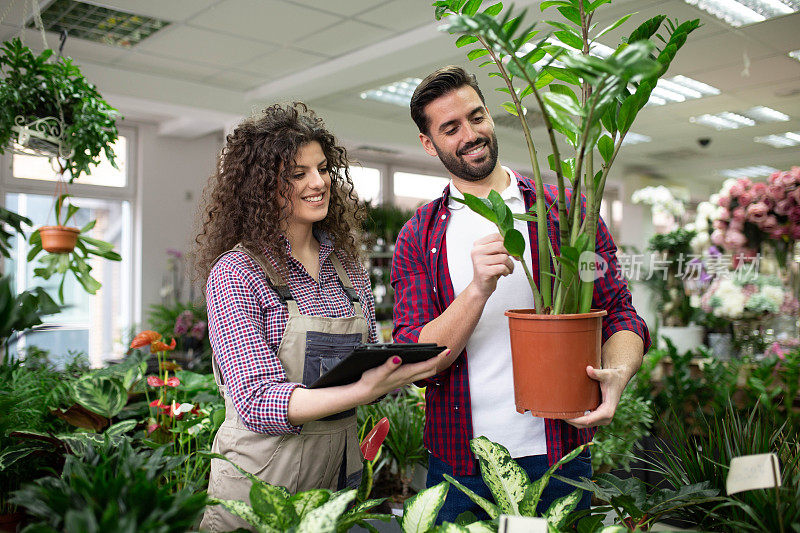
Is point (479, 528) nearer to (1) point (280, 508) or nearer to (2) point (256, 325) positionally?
(1) point (280, 508)

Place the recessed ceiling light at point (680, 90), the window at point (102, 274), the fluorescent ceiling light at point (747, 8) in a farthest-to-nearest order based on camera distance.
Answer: the window at point (102, 274)
the recessed ceiling light at point (680, 90)
the fluorescent ceiling light at point (747, 8)

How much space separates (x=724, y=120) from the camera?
675 centimetres

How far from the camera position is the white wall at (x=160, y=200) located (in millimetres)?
8031

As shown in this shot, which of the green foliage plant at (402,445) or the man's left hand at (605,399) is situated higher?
the man's left hand at (605,399)

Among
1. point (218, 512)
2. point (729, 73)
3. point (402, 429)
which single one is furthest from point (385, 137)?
point (218, 512)

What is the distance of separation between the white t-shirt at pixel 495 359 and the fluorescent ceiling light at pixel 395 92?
4.95m

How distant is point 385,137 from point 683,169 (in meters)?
4.08

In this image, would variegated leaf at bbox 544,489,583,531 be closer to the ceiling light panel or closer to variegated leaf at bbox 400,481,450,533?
variegated leaf at bbox 400,481,450,533

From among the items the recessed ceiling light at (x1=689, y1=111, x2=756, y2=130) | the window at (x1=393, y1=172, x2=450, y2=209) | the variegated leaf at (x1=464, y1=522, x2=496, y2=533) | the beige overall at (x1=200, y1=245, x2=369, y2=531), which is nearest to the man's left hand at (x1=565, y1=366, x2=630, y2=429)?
the variegated leaf at (x1=464, y1=522, x2=496, y2=533)

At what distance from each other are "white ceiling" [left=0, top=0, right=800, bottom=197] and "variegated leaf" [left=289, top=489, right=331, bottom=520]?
304cm

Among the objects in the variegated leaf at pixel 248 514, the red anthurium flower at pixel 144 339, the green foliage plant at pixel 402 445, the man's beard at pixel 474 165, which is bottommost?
the green foliage plant at pixel 402 445

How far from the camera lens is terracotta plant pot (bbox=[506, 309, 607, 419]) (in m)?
1.12

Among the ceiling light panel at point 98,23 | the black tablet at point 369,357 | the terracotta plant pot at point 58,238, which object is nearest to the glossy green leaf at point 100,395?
the terracotta plant pot at point 58,238

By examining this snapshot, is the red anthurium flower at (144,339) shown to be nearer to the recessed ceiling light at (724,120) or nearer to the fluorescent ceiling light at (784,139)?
the fluorescent ceiling light at (784,139)
